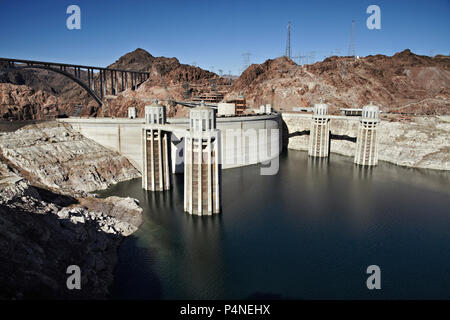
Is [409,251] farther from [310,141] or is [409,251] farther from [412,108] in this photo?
[412,108]

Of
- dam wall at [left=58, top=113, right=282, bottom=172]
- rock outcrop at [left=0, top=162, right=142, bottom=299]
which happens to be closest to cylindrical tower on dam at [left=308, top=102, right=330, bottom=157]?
dam wall at [left=58, top=113, right=282, bottom=172]

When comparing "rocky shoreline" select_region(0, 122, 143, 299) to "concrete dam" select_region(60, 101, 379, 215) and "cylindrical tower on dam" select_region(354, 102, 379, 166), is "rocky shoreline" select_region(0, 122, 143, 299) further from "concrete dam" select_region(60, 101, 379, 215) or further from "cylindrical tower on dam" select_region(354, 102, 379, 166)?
"cylindrical tower on dam" select_region(354, 102, 379, 166)

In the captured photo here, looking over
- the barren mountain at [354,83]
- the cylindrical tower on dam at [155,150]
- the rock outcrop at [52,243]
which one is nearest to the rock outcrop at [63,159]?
the cylindrical tower on dam at [155,150]

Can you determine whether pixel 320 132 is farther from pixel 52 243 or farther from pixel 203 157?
pixel 52 243

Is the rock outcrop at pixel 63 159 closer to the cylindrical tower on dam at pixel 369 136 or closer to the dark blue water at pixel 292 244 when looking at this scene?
the dark blue water at pixel 292 244
